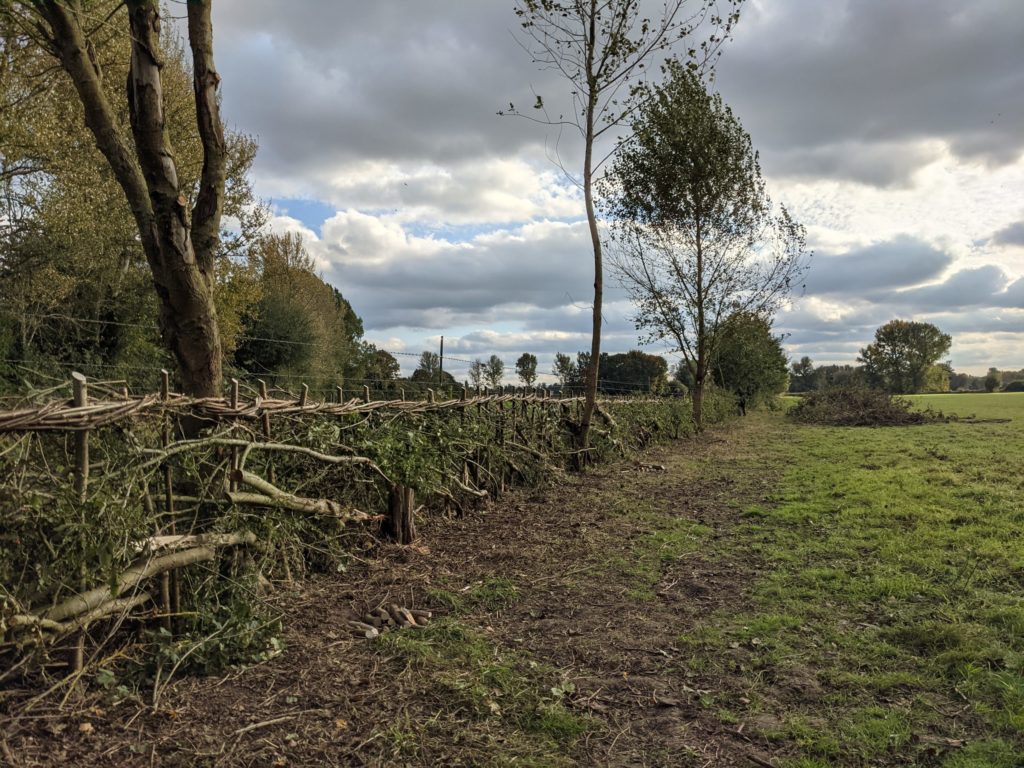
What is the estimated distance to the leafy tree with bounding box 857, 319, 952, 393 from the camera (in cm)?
6675

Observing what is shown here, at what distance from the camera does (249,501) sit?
4.10 m

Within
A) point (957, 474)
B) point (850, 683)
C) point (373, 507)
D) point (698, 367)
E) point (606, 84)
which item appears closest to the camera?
point (850, 683)

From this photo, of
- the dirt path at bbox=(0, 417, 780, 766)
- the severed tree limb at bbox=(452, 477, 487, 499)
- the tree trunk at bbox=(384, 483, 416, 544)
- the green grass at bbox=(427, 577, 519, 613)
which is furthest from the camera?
the severed tree limb at bbox=(452, 477, 487, 499)

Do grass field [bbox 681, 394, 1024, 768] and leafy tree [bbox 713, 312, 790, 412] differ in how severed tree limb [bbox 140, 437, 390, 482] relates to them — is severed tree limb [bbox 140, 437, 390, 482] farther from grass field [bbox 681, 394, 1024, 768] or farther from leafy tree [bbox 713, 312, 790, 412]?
leafy tree [bbox 713, 312, 790, 412]

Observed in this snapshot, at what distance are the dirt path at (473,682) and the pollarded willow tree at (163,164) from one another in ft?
6.23

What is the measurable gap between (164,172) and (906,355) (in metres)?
77.1

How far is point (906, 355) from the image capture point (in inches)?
2694

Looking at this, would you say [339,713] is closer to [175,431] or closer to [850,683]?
[175,431]

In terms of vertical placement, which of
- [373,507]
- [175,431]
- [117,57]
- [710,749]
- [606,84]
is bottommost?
[710,749]

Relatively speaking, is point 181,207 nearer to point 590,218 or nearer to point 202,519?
point 202,519

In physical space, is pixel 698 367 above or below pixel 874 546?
above

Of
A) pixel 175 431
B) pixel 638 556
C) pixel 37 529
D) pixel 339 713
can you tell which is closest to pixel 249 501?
pixel 175 431

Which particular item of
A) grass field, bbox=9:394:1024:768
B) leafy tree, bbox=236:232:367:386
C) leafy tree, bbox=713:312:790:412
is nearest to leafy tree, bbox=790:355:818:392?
A: leafy tree, bbox=713:312:790:412

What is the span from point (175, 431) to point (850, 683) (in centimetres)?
399
